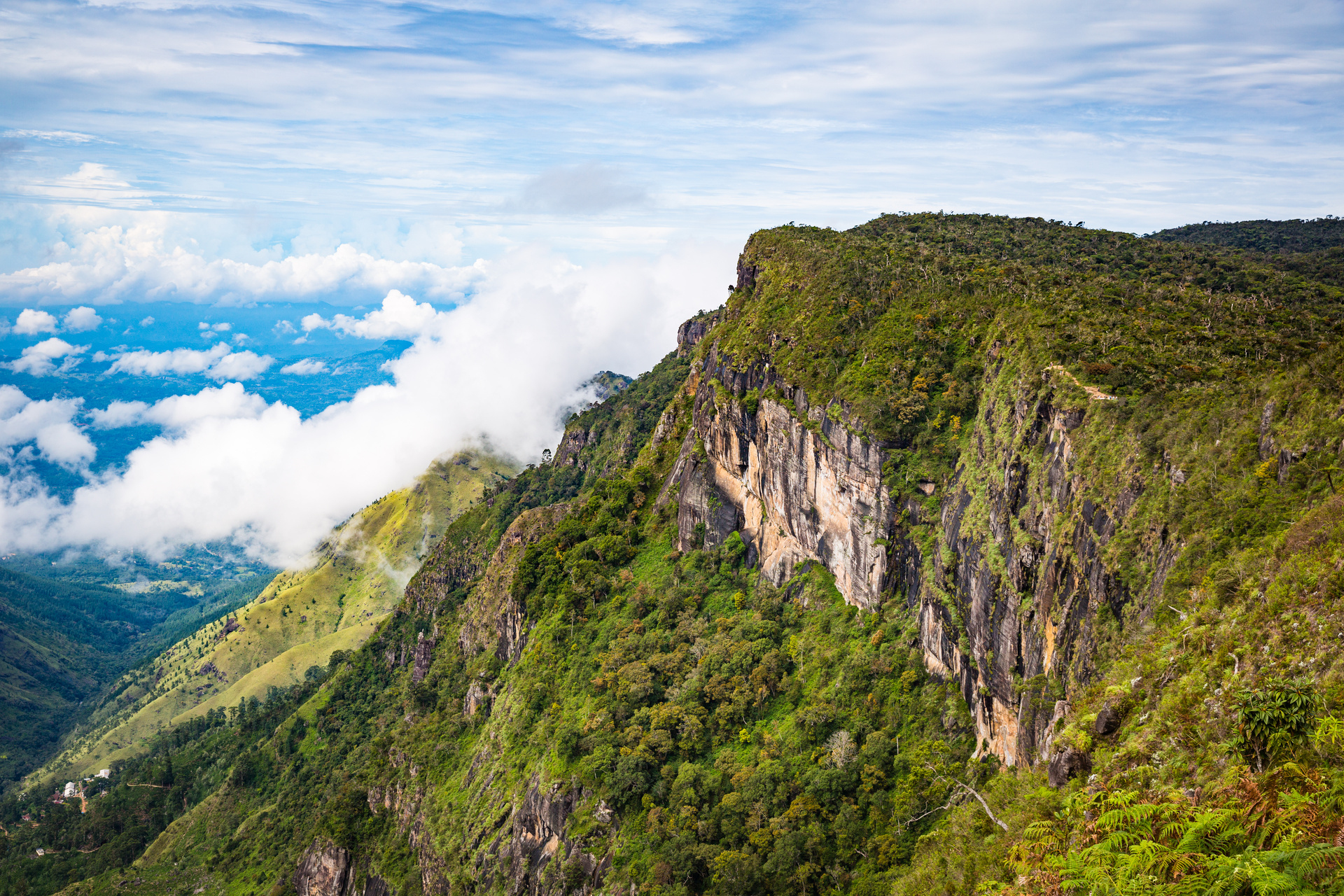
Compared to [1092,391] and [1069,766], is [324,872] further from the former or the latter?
[1092,391]

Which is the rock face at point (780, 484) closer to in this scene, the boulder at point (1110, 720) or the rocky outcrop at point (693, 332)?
the boulder at point (1110, 720)

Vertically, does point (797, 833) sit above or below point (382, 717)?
above

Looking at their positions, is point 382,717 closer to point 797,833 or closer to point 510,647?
point 510,647

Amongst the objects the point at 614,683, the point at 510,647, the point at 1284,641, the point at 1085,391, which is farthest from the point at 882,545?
the point at 510,647

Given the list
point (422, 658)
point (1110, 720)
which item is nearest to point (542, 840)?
point (1110, 720)

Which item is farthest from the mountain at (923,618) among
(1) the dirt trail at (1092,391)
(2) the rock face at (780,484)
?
(2) the rock face at (780,484)

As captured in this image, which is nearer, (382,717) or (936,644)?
(936,644)
